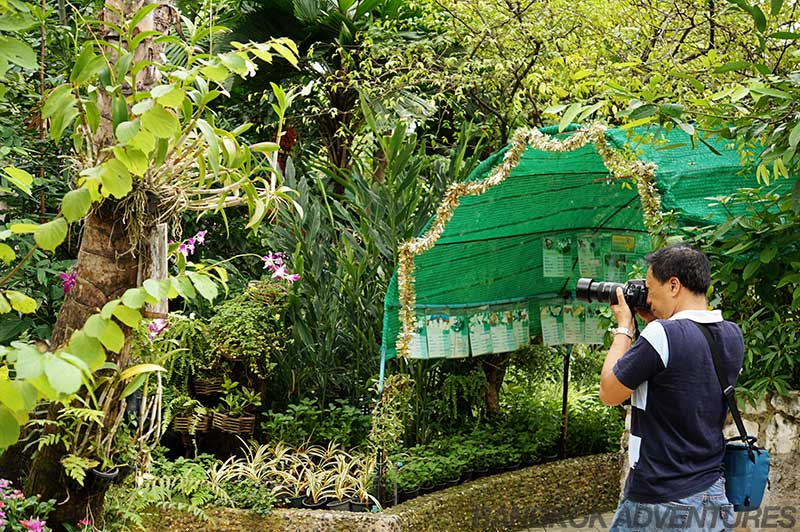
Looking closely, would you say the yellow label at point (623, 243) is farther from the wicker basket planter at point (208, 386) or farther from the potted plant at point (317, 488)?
the wicker basket planter at point (208, 386)

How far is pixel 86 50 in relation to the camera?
2.13m

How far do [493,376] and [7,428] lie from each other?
5084 millimetres

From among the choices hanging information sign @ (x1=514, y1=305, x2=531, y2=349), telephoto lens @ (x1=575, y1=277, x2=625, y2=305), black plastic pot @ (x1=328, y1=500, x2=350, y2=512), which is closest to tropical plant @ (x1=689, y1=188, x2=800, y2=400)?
telephoto lens @ (x1=575, y1=277, x2=625, y2=305)

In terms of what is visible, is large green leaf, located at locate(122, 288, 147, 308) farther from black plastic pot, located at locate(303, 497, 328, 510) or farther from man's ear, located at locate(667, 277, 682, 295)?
black plastic pot, located at locate(303, 497, 328, 510)

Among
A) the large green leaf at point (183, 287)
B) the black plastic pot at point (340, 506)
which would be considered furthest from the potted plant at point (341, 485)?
the large green leaf at point (183, 287)

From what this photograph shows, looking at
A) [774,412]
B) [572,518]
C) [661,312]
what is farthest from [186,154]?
[572,518]

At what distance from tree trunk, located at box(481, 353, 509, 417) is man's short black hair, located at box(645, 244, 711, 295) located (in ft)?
11.7

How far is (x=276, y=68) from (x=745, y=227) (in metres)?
5.16

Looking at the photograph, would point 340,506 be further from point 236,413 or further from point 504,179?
point 504,179

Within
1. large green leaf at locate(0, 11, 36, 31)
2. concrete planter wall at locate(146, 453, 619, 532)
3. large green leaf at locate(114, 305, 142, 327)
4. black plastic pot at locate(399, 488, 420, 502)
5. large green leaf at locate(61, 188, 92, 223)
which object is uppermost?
large green leaf at locate(0, 11, 36, 31)

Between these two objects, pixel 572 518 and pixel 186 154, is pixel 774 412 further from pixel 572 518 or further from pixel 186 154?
pixel 186 154

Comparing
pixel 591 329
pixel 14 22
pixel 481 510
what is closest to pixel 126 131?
pixel 14 22

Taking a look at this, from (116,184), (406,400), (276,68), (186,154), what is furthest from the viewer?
(276,68)

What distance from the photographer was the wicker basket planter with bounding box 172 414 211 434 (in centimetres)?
536
